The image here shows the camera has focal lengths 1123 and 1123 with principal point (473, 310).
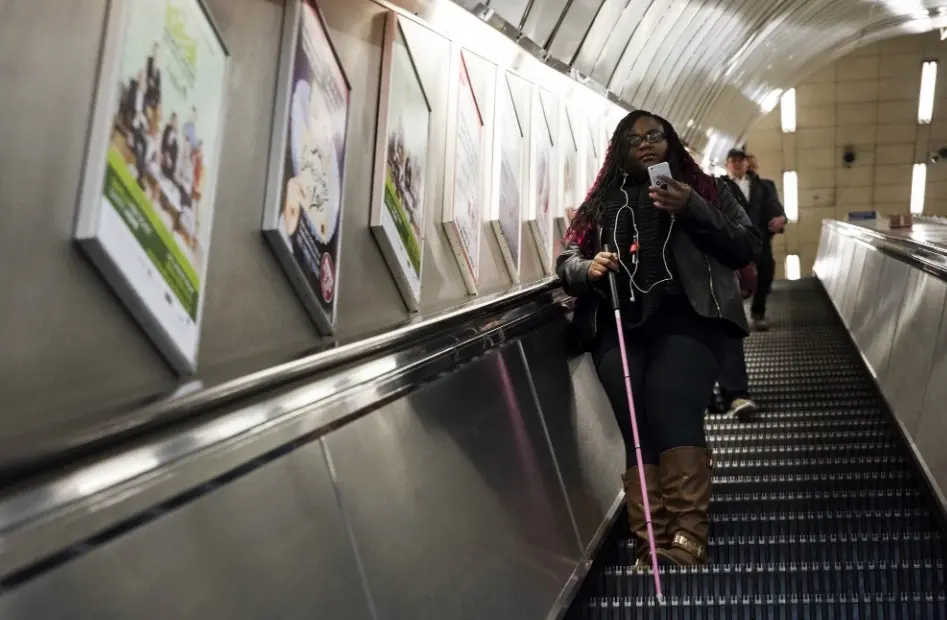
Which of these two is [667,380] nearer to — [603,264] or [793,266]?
[603,264]

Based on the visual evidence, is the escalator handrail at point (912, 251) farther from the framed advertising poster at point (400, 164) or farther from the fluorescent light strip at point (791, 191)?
the fluorescent light strip at point (791, 191)

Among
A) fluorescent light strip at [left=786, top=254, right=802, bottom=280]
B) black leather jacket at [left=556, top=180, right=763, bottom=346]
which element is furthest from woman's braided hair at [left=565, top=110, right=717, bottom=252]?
fluorescent light strip at [left=786, top=254, right=802, bottom=280]

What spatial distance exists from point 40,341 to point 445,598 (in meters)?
1.08

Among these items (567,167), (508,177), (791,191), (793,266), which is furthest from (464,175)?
(793,266)

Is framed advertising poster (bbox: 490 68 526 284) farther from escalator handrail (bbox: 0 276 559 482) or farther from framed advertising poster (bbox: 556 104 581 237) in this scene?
escalator handrail (bbox: 0 276 559 482)

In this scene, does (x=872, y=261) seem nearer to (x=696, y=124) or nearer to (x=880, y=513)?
(x=880, y=513)

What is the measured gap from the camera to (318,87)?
126 inches

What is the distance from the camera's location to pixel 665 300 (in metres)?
3.94

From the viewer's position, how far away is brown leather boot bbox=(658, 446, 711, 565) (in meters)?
3.75

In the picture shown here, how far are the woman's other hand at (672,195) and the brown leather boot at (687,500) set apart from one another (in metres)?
0.82

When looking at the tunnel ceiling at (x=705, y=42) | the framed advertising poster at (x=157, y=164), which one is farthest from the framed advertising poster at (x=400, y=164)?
the framed advertising poster at (x=157, y=164)

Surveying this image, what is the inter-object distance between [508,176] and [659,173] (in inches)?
85.2

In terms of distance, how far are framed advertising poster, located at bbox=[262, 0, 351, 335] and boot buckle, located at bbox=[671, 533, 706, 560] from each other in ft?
4.62

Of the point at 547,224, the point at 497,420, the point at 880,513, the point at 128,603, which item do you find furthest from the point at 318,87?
the point at 547,224
